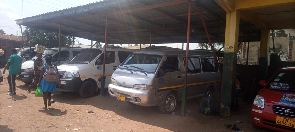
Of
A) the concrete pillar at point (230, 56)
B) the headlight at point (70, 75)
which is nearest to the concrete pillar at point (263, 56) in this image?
the concrete pillar at point (230, 56)

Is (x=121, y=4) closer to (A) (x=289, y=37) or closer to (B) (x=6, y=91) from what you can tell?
(B) (x=6, y=91)

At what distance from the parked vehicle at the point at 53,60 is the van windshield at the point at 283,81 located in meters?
7.52

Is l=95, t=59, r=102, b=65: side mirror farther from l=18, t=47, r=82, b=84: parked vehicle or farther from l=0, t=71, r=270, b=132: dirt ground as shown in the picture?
l=18, t=47, r=82, b=84: parked vehicle

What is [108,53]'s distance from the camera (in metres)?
8.73

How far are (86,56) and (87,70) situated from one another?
0.86 m

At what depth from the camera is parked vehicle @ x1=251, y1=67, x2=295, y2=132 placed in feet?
14.8

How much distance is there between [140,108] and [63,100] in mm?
2922

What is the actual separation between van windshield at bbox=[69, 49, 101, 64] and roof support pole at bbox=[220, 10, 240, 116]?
15.6 feet

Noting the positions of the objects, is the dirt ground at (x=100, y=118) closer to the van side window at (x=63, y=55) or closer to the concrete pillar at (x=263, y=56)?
the van side window at (x=63, y=55)

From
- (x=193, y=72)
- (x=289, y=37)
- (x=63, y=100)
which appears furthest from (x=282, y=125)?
(x=289, y=37)

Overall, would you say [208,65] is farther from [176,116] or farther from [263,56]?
[263,56]

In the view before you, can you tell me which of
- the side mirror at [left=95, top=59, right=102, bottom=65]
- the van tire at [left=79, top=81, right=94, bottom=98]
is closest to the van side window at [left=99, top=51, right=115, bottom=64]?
the side mirror at [left=95, top=59, right=102, bottom=65]

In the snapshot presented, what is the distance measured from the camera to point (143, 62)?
6586 millimetres

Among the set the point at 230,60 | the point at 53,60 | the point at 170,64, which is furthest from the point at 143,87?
the point at 53,60
